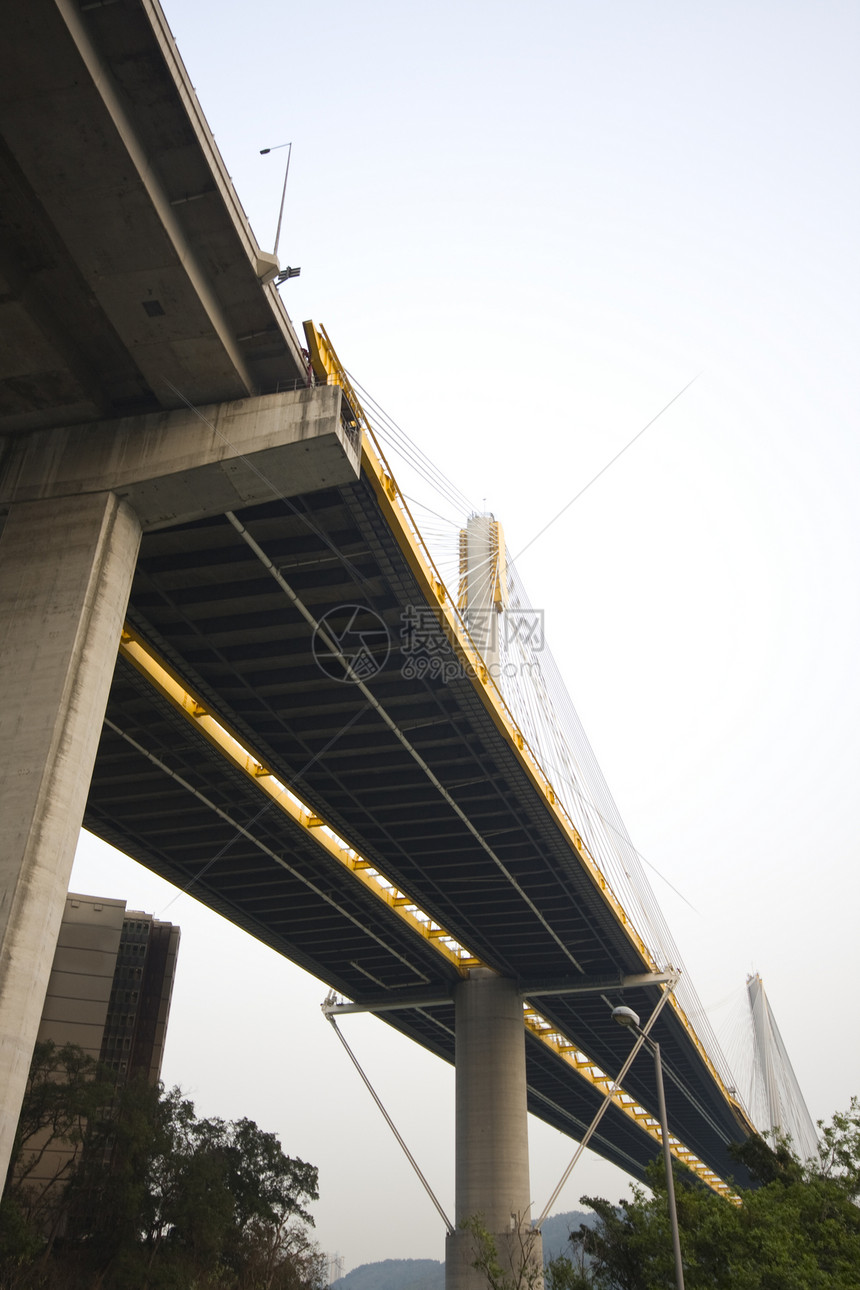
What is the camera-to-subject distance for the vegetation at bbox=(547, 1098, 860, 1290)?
1041 inches

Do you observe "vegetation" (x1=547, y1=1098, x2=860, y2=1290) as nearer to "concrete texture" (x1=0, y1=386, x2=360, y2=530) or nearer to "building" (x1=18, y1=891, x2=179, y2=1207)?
"concrete texture" (x1=0, y1=386, x2=360, y2=530)

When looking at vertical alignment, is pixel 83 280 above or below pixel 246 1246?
above

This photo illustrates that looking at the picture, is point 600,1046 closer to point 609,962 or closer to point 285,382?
point 609,962

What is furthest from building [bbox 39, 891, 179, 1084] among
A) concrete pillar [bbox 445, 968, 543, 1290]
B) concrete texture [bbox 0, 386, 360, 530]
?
concrete texture [bbox 0, 386, 360, 530]

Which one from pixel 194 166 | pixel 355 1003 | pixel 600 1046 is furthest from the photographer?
pixel 600 1046

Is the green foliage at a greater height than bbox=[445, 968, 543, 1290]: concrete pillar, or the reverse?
bbox=[445, 968, 543, 1290]: concrete pillar

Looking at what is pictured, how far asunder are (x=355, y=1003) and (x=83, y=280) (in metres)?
43.7

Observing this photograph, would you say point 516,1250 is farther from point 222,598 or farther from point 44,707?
point 44,707

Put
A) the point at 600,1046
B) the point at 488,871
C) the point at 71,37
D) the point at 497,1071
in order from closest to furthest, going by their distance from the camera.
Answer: the point at 71,37
the point at 488,871
the point at 497,1071
the point at 600,1046

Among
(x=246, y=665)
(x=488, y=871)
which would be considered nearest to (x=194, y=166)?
(x=246, y=665)

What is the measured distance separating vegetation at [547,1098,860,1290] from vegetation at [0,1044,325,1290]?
1353 cm

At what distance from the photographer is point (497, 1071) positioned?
149 ft

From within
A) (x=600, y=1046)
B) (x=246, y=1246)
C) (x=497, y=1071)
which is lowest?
(x=246, y=1246)

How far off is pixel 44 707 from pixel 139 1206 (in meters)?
29.1
